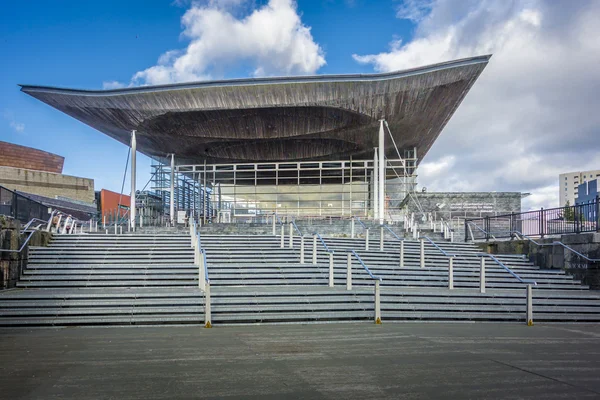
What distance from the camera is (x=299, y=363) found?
20.9 feet

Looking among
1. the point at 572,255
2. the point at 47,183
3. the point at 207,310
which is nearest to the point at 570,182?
the point at 47,183

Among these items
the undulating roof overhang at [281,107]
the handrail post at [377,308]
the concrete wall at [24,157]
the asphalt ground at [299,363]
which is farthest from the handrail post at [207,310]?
the concrete wall at [24,157]

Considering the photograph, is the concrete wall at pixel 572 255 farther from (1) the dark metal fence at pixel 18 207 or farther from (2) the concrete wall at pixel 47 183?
(2) the concrete wall at pixel 47 183

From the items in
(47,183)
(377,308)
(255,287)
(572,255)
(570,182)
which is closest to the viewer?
(377,308)

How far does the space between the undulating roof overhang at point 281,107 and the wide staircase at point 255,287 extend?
10.4 m

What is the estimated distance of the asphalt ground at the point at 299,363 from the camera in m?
5.14

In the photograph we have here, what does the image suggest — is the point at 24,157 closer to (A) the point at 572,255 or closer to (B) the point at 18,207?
(B) the point at 18,207

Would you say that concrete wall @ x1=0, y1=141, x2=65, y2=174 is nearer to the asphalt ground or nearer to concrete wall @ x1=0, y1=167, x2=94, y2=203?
concrete wall @ x1=0, y1=167, x2=94, y2=203

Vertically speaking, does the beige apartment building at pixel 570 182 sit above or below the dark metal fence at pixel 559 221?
above

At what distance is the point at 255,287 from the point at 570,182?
596ft

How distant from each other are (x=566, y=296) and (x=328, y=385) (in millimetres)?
9355

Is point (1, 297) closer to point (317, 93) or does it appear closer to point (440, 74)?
point (317, 93)

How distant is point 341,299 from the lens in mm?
11125

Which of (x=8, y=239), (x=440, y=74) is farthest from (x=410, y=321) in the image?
(x=440, y=74)
